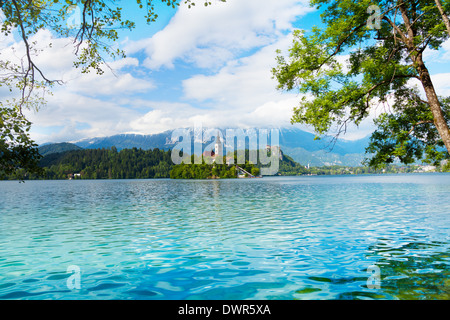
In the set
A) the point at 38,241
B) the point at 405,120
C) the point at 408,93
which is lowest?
the point at 38,241

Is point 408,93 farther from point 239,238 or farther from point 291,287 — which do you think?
point 291,287

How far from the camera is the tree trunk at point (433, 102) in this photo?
1510cm

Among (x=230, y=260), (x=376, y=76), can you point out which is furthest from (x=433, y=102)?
(x=230, y=260)

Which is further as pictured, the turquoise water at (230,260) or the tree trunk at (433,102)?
the tree trunk at (433,102)

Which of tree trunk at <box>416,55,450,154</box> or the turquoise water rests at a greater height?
tree trunk at <box>416,55,450,154</box>

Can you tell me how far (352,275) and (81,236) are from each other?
683 inches

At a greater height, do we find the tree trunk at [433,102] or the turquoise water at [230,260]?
the tree trunk at [433,102]

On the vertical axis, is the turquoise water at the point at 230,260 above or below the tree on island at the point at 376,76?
below

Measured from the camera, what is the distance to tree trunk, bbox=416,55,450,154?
15.1m

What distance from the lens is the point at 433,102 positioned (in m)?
15.4

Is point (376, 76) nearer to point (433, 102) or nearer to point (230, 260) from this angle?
point (433, 102)

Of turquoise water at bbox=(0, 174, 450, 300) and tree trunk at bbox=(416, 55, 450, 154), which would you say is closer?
turquoise water at bbox=(0, 174, 450, 300)
